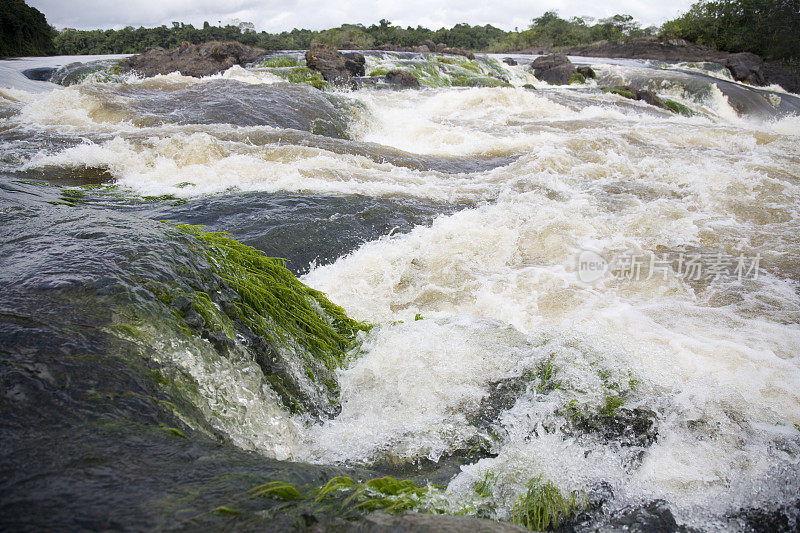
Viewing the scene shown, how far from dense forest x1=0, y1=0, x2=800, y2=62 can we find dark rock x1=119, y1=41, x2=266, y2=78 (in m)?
12.1

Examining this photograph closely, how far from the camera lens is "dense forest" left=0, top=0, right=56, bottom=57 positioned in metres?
27.9

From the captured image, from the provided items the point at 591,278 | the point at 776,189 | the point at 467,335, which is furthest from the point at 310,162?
the point at 776,189

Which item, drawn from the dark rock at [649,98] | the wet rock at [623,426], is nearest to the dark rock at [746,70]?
the dark rock at [649,98]

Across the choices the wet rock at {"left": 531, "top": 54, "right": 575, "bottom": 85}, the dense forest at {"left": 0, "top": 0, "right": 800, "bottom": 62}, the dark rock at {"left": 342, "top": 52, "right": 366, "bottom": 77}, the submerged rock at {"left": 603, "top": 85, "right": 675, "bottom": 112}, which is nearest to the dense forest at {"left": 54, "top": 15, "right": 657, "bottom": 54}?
the dense forest at {"left": 0, "top": 0, "right": 800, "bottom": 62}

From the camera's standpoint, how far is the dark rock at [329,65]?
1838 cm

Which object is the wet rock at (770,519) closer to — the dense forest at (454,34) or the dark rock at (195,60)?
the dark rock at (195,60)

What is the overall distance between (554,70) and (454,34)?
3796cm

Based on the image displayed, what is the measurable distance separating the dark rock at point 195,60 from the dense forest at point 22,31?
37.6 feet

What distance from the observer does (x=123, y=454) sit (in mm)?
1343

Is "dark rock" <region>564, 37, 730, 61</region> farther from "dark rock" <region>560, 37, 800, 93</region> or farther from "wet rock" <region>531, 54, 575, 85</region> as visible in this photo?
"wet rock" <region>531, 54, 575, 85</region>

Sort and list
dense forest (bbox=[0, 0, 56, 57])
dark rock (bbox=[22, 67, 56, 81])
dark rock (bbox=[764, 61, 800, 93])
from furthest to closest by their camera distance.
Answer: dense forest (bbox=[0, 0, 56, 57]), dark rock (bbox=[764, 61, 800, 93]), dark rock (bbox=[22, 67, 56, 81])

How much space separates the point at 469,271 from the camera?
5.09m

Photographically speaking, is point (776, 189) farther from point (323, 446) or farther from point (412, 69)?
point (412, 69)

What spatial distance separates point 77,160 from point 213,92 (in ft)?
19.1
